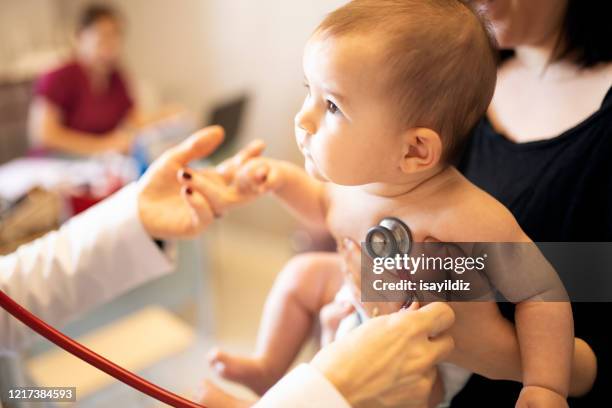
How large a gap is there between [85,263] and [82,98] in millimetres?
1949

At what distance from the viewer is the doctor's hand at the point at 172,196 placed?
80cm

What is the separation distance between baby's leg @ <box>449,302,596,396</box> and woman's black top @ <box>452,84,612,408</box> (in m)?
0.04

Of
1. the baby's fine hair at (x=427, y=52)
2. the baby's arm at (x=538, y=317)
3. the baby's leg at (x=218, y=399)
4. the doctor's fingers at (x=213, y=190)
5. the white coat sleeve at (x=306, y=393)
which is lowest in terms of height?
the baby's leg at (x=218, y=399)

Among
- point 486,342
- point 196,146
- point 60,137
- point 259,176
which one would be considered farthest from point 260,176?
point 60,137

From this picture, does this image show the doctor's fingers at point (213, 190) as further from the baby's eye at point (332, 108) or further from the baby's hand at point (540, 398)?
the baby's hand at point (540, 398)

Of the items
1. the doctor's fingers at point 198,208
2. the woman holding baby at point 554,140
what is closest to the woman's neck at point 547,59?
the woman holding baby at point 554,140

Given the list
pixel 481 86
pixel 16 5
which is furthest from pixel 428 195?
pixel 16 5

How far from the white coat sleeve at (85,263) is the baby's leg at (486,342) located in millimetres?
411

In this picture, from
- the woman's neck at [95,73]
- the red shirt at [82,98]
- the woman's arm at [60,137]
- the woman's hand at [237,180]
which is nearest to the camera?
the woman's hand at [237,180]

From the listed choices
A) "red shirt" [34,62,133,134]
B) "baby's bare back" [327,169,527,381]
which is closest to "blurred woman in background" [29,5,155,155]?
"red shirt" [34,62,133,134]

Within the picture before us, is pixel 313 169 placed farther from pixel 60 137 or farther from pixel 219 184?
pixel 60 137

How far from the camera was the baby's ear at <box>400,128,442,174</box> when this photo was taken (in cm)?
59

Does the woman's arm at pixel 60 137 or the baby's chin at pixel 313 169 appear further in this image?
the woman's arm at pixel 60 137

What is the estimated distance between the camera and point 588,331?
2.25 ft
